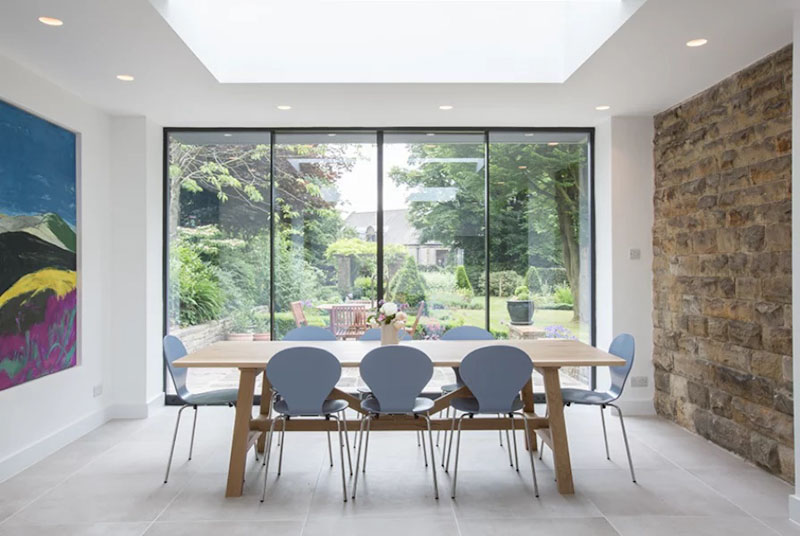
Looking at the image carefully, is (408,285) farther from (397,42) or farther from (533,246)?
(397,42)

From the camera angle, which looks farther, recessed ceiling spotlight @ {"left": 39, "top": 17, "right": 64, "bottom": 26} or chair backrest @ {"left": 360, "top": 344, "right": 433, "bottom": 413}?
chair backrest @ {"left": 360, "top": 344, "right": 433, "bottom": 413}

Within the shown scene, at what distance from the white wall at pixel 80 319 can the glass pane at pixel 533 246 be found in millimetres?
3673

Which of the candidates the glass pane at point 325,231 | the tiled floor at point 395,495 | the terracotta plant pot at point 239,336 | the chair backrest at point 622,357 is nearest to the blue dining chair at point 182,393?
the tiled floor at point 395,495

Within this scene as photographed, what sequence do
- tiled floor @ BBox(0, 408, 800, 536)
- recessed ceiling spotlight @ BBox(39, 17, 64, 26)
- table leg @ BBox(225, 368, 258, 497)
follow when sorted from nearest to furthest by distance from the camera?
1. tiled floor @ BBox(0, 408, 800, 536)
2. recessed ceiling spotlight @ BBox(39, 17, 64, 26)
3. table leg @ BBox(225, 368, 258, 497)

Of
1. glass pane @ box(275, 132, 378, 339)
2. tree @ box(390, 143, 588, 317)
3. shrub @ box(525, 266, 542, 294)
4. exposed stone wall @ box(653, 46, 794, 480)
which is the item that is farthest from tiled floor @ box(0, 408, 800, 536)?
tree @ box(390, 143, 588, 317)

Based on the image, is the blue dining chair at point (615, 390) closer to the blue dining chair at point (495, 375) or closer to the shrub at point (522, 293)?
the blue dining chair at point (495, 375)

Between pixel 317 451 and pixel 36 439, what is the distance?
2001mm

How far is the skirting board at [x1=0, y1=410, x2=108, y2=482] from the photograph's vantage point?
3637mm

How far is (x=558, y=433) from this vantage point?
352 cm

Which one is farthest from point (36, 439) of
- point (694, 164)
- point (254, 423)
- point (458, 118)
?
point (694, 164)

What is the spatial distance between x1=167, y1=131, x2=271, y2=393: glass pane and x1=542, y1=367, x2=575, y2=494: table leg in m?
3.11

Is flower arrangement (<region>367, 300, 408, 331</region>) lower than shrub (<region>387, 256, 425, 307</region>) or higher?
lower

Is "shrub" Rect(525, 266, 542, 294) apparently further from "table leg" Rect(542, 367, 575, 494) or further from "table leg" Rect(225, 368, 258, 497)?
"table leg" Rect(225, 368, 258, 497)

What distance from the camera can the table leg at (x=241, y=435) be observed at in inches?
131
